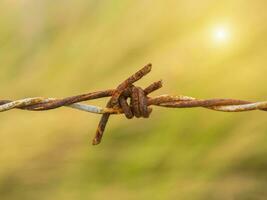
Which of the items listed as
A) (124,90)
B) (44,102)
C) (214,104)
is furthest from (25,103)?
(214,104)

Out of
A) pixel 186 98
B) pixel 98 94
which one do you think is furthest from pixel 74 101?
pixel 186 98

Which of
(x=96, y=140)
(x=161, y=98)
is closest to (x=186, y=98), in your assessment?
(x=161, y=98)

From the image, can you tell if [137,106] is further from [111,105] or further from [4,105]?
[4,105]

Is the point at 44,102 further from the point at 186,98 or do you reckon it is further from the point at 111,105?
the point at 186,98

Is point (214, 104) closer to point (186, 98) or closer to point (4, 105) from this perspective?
point (186, 98)
